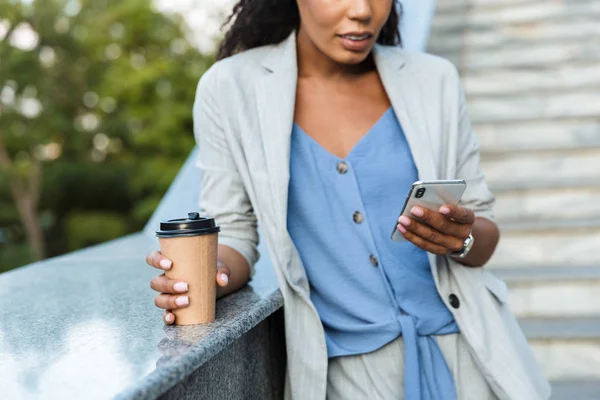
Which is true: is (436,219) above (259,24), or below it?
below

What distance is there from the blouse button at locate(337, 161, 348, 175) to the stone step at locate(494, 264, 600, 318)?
237 cm

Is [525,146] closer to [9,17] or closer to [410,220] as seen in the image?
[410,220]

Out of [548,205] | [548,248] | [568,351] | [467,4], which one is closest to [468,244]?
[568,351]

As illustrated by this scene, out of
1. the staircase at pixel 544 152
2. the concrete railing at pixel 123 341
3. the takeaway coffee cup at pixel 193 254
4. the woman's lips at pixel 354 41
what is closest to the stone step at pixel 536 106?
the staircase at pixel 544 152

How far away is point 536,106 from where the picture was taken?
18.9ft

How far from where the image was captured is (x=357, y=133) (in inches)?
82.0

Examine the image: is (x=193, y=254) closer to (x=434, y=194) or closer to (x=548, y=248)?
(x=434, y=194)

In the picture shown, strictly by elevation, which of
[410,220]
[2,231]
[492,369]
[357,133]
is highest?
[357,133]

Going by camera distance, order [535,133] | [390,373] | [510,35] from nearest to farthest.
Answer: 1. [390,373]
2. [535,133]
3. [510,35]

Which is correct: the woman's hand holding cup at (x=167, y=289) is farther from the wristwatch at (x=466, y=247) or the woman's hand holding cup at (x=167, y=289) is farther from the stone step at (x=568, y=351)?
the stone step at (x=568, y=351)

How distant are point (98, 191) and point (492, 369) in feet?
54.7

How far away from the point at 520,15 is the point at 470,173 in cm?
558

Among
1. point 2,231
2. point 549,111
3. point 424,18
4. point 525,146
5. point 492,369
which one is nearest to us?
point 492,369

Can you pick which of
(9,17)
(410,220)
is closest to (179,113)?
(9,17)
